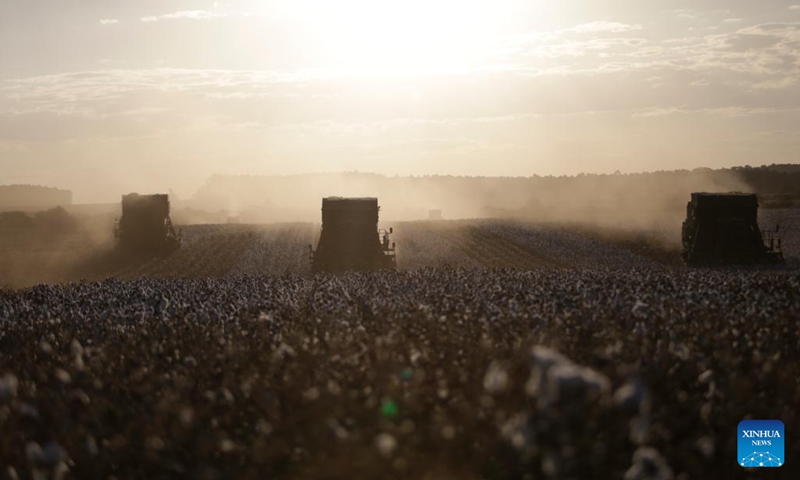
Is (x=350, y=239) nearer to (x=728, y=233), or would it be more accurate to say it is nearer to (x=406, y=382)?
(x=728, y=233)

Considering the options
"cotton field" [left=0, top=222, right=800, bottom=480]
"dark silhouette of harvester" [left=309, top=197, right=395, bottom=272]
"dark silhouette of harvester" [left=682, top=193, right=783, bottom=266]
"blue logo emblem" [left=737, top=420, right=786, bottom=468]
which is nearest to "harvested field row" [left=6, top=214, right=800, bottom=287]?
"dark silhouette of harvester" [left=682, top=193, right=783, bottom=266]

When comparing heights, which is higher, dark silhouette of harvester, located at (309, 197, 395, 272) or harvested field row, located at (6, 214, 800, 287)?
dark silhouette of harvester, located at (309, 197, 395, 272)

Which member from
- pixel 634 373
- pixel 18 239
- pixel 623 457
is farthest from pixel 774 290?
pixel 18 239

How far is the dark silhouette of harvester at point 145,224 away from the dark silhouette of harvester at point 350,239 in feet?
52.5

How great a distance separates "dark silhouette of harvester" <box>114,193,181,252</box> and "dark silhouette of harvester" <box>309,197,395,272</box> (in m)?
16.0

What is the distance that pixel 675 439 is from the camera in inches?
358

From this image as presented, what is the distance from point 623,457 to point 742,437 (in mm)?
1504

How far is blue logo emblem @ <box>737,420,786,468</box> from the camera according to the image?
8.50 metres

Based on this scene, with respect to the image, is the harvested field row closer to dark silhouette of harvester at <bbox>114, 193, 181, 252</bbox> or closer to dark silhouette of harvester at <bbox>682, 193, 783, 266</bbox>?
dark silhouette of harvester at <bbox>114, 193, 181, 252</bbox>

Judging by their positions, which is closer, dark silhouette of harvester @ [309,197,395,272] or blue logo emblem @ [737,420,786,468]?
blue logo emblem @ [737,420,786,468]

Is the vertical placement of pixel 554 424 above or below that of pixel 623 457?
above

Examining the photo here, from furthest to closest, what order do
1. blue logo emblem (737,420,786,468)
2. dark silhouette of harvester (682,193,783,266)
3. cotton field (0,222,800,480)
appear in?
1. dark silhouette of harvester (682,193,783,266)
2. blue logo emblem (737,420,786,468)
3. cotton field (0,222,800,480)

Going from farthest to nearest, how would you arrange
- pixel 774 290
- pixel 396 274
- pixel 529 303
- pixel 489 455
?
pixel 396 274, pixel 774 290, pixel 529 303, pixel 489 455

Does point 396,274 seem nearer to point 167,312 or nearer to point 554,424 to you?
point 167,312
